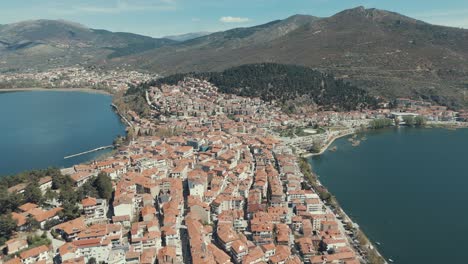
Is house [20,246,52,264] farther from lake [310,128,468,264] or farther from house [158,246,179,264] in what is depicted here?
lake [310,128,468,264]

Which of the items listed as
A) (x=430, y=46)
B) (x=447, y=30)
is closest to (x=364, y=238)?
(x=430, y=46)

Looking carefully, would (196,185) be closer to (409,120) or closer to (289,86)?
(409,120)

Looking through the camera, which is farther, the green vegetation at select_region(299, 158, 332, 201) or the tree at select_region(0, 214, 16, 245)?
the green vegetation at select_region(299, 158, 332, 201)

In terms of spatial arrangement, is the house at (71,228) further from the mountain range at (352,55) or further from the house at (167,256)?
the mountain range at (352,55)

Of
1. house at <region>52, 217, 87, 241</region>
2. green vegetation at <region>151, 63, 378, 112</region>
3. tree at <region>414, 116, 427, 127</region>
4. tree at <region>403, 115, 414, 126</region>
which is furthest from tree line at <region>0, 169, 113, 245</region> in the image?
tree at <region>414, 116, 427, 127</region>

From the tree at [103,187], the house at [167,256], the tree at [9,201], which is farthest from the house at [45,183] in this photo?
the house at [167,256]

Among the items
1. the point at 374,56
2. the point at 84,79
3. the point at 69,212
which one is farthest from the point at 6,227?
the point at 84,79

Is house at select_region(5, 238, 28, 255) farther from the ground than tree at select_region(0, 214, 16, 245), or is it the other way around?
tree at select_region(0, 214, 16, 245)
